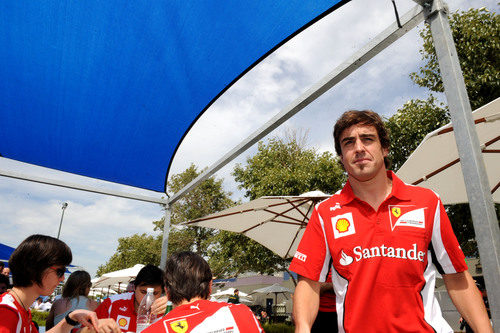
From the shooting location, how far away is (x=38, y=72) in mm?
3902

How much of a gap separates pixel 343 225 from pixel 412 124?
1101 centimetres

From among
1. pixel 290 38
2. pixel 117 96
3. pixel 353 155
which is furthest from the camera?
pixel 117 96

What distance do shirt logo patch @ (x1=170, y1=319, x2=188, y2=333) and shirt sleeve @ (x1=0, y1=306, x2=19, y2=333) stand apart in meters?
1.02

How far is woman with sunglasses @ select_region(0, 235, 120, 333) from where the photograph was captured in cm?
209

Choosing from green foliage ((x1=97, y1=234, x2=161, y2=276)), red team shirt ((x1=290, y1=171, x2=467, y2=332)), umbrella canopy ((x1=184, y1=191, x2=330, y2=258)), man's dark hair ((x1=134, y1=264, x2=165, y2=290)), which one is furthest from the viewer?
green foliage ((x1=97, y1=234, x2=161, y2=276))

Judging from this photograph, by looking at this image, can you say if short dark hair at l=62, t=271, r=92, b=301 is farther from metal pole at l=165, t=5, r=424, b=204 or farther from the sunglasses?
metal pole at l=165, t=5, r=424, b=204

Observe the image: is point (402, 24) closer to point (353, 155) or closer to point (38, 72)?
point (353, 155)

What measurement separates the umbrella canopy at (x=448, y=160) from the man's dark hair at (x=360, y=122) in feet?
4.87

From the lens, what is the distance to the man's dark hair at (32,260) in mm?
2242

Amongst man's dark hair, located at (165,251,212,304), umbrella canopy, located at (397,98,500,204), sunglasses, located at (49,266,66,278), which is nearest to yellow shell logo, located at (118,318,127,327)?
sunglasses, located at (49,266,66,278)

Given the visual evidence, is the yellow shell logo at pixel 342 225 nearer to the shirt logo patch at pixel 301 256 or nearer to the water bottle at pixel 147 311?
the shirt logo patch at pixel 301 256

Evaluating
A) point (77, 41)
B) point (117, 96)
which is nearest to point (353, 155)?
point (77, 41)

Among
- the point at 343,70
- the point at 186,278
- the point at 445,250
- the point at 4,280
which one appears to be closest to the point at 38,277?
the point at 186,278

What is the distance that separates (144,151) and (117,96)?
3.82ft
